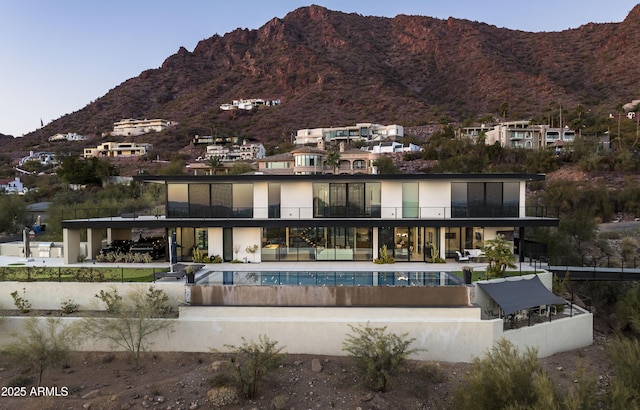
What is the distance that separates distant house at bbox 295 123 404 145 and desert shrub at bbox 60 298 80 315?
253 feet

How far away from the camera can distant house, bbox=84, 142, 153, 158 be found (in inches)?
3991

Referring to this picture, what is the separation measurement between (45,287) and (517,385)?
17554 mm

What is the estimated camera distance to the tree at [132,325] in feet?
45.0

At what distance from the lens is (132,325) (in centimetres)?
1387

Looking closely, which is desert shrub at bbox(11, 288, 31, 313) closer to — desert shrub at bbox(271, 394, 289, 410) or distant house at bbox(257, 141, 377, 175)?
desert shrub at bbox(271, 394, 289, 410)

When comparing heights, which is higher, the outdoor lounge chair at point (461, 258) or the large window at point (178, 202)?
the large window at point (178, 202)

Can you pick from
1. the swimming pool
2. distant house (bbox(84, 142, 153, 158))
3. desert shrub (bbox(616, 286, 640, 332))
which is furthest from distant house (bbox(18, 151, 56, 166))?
desert shrub (bbox(616, 286, 640, 332))

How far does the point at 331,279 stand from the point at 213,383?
5.61m

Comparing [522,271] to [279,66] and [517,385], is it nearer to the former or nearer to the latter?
[517,385]

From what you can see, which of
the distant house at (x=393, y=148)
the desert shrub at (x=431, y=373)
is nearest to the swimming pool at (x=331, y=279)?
the desert shrub at (x=431, y=373)

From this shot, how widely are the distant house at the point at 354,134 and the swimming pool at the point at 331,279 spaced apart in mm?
74594

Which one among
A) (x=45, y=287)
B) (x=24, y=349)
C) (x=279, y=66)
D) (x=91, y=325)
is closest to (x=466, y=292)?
(x=91, y=325)

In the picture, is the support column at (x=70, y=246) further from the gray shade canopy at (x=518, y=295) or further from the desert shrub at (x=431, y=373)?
the gray shade canopy at (x=518, y=295)

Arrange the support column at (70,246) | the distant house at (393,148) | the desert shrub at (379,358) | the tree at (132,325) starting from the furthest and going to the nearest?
the distant house at (393,148), the support column at (70,246), the tree at (132,325), the desert shrub at (379,358)
